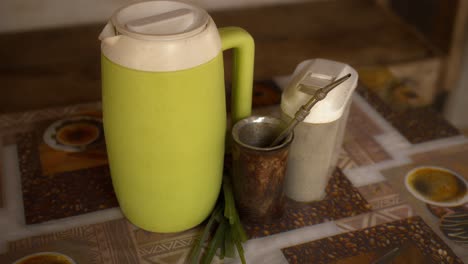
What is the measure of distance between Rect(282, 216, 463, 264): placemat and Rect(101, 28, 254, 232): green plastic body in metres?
0.16

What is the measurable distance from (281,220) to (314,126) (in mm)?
154

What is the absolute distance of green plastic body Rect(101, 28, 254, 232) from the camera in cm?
59

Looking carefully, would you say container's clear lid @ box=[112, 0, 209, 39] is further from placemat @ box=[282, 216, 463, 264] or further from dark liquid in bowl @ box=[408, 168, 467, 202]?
dark liquid in bowl @ box=[408, 168, 467, 202]

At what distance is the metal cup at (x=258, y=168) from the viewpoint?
2.12 ft

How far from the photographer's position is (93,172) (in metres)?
0.82

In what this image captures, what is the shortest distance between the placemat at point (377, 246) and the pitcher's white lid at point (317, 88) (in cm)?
18

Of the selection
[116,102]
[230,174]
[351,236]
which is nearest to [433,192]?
[351,236]

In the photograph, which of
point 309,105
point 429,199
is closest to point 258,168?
point 309,105

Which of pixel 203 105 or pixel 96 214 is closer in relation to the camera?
pixel 203 105

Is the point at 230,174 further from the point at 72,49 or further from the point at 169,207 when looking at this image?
the point at 72,49

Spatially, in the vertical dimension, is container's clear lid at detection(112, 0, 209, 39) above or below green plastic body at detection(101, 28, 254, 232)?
above

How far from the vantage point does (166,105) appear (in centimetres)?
59

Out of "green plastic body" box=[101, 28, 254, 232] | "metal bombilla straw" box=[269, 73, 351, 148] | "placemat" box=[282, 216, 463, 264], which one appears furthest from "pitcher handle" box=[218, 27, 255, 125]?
"placemat" box=[282, 216, 463, 264]

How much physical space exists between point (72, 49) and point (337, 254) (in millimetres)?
1159
